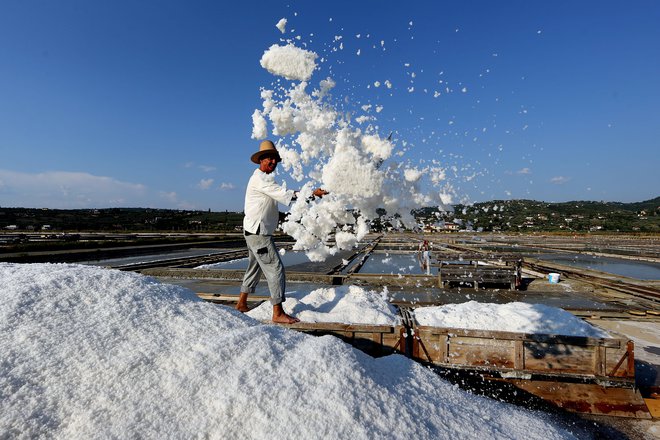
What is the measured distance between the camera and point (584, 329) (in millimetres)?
A: 3158

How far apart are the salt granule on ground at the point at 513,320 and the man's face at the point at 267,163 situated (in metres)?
2.01

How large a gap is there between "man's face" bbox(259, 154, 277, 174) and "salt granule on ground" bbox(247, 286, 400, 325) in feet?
4.28

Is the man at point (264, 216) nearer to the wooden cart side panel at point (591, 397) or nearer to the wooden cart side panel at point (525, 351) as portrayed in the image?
the wooden cart side panel at point (525, 351)

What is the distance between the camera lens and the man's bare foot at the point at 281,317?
313 cm

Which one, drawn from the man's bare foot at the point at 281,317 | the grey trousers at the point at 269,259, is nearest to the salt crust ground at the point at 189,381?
the man's bare foot at the point at 281,317

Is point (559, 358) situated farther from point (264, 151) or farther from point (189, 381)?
point (264, 151)

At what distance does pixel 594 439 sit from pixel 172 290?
3185 millimetres

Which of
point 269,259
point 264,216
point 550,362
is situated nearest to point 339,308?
point 269,259

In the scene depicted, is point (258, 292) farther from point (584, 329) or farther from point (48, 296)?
point (584, 329)

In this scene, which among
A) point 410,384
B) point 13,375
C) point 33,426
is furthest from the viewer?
point 410,384

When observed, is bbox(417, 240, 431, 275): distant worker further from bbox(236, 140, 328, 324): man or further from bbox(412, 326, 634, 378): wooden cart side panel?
bbox(236, 140, 328, 324): man

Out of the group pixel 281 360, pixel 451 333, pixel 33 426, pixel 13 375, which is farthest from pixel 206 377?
pixel 451 333

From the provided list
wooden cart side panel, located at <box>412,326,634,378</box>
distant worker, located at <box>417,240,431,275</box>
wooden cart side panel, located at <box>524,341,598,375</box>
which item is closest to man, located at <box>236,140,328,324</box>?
wooden cart side panel, located at <box>412,326,634,378</box>

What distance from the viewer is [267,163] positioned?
11.4ft
